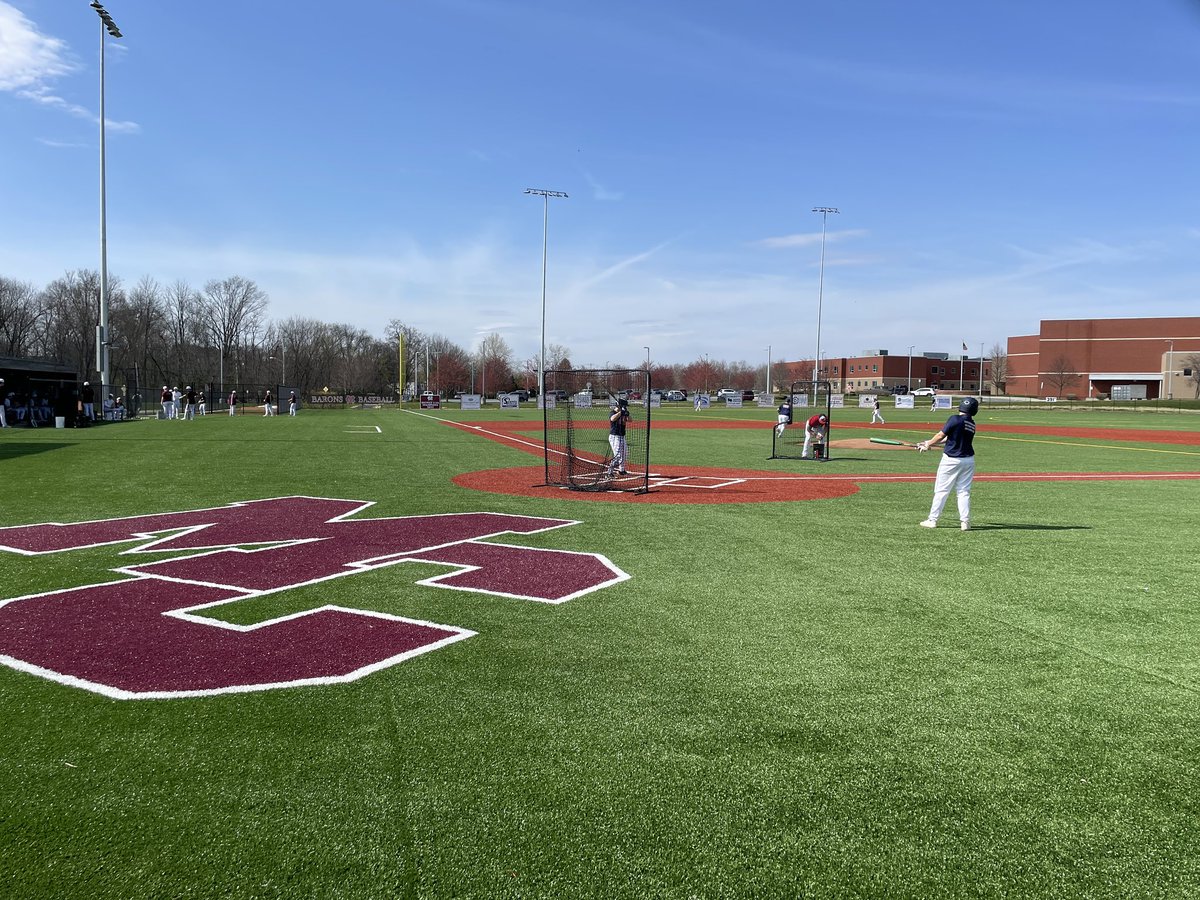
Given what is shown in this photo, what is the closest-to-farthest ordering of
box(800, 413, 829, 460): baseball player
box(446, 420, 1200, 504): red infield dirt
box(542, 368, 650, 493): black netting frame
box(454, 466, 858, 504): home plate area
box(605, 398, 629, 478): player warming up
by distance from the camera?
box(454, 466, 858, 504): home plate area, box(446, 420, 1200, 504): red infield dirt, box(542, 368, 650, 493): black netting frame, box(605, 398, 629, 478): player warming up, box(800, 413, 829, 460): baseball player

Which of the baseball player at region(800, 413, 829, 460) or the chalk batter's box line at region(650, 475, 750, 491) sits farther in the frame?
the baseball player at region(800, 413, 829, 460)

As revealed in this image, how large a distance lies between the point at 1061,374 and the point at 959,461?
118m

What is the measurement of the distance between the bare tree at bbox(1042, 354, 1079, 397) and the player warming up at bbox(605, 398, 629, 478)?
115 m

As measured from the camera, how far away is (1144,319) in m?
109

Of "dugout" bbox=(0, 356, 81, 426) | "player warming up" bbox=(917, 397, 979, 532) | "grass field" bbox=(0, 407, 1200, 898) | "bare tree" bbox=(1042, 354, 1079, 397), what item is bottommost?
"grass field" bbox=(0, 407, 1200, 898)

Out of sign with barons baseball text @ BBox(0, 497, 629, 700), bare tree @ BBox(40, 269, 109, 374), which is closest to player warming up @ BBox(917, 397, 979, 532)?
sign with barons baseball text @ BBox(0, 497, 629, 700)

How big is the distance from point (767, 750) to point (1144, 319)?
13247 cm

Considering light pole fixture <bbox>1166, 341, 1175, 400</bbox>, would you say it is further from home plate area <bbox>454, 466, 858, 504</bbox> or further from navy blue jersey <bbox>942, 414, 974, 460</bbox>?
navy blue jersey <bbox>942, 414, 974, 460</bbox>

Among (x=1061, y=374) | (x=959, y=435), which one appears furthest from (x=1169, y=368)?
(x=959, y=435)

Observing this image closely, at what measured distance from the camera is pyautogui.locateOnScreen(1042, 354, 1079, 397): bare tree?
11045 centimetres

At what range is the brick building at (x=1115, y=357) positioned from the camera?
10569cm

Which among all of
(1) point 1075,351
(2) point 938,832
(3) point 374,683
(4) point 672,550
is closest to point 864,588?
(4) point 672,550

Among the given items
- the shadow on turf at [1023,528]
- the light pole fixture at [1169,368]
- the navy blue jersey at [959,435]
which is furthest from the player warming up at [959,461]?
the light pole fixture at [1169,368]

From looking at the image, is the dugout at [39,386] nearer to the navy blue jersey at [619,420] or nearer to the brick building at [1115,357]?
the navy blue jersey at [619,420]
